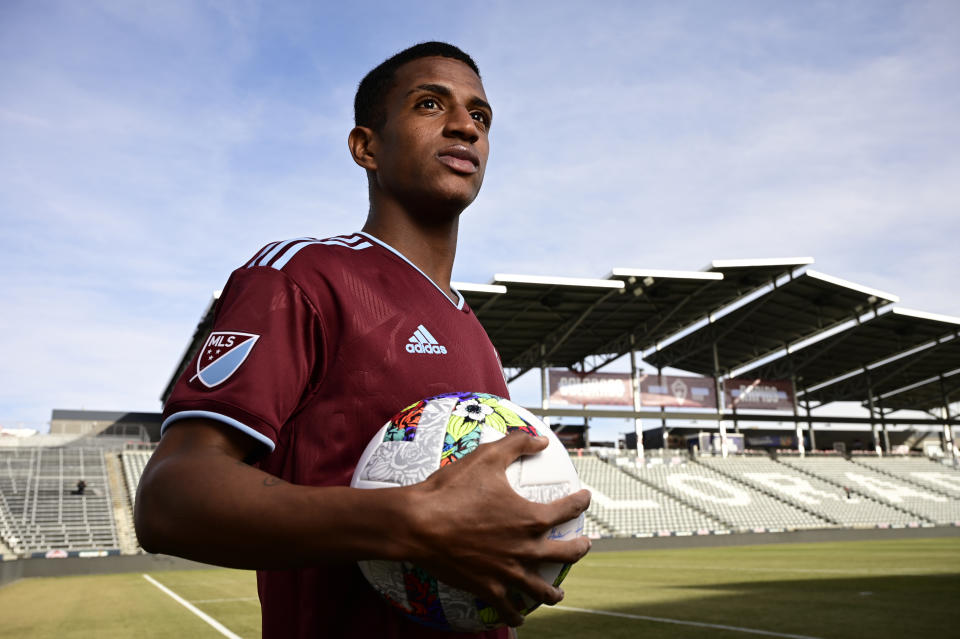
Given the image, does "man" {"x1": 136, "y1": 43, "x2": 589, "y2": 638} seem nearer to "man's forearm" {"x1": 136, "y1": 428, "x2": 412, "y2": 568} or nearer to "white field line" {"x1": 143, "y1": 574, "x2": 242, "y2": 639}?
"man's forearm" {"x1": 136, "y1": 428, "x2": 412, "y2": 568}

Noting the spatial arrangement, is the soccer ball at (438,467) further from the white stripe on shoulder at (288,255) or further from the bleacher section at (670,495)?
the bleacher section at (670,495)

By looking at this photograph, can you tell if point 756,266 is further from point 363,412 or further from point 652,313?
point 363,412

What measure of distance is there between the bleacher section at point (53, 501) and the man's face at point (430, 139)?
973 inches

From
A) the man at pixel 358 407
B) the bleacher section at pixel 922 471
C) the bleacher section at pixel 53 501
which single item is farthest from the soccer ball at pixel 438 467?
the bleacher section at pixel 922 471

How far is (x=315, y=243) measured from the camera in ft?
4.91

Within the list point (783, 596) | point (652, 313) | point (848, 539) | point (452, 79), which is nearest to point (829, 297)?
point (652, 313)

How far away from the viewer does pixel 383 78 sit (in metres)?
1.90

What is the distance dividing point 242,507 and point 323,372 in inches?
15.7

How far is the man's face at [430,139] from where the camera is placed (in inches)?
69.6

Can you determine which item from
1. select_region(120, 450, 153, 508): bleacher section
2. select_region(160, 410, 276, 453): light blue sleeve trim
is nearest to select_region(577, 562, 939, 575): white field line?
select_region(160, 410, 276, 453): light blue sleeve trim

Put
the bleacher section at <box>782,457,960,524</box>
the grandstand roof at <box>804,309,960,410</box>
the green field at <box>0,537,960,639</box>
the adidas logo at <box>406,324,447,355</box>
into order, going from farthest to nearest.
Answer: the grandstand roof at <box>804,309,960,410</box> → the bleacher section at <box>782,457,960,524</box> → the green field at <box>0,537,960,639</box> → the adidas logo at <box>406,324,447,355</box>

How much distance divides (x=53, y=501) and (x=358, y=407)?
1115 inches

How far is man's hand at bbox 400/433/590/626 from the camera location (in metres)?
1.03

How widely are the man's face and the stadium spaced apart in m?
6.96
